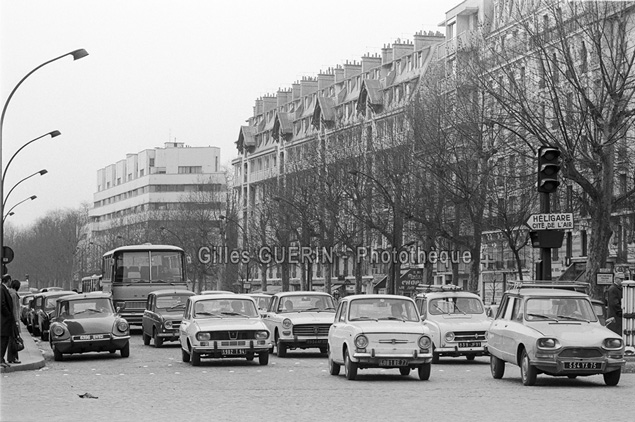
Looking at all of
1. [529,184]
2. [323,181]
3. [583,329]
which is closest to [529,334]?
[583,329]

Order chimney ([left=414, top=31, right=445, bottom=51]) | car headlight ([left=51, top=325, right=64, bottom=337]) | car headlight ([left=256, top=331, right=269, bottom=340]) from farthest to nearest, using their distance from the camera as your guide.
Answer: chimney ([left=414, top=31, right=445, bottom=51]) < car headlight ([left=51, top=325, right=64, bottom=337]) < car headlight ([left=256, top=331, right=269, bottom=340])

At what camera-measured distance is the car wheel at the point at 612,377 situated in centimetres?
Result: 2074

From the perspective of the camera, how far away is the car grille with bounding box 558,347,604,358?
806 inches

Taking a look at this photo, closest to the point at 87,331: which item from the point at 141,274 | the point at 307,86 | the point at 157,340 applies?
the point at 157,340

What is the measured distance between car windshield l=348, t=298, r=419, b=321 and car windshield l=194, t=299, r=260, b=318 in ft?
17.3

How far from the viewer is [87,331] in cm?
3017

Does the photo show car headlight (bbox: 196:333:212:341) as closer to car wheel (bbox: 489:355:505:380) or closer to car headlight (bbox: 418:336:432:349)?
car headlight (bbox: 418:336:432:349)

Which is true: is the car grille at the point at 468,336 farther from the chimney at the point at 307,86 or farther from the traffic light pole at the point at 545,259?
the chimney at the point at 307,86

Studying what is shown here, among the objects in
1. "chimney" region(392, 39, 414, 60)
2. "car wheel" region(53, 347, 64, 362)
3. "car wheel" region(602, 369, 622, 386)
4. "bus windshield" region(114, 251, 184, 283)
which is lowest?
"car wheel" region(53, 347, 64, 362)

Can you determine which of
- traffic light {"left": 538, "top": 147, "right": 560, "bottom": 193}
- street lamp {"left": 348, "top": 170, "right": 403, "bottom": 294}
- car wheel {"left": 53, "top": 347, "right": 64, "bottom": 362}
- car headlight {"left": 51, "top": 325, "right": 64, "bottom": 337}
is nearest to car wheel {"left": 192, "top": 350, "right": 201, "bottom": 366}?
car headlight {"left": 51, "top": 325, "right": 64, "bottom": 337}

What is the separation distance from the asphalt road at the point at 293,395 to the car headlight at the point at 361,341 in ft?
2.12

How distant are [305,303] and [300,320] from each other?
1357 mm

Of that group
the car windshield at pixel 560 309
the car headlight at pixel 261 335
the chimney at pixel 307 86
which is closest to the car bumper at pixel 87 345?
the car headlight at pixel 261 335

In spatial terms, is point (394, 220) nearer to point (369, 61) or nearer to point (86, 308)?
point (86, 308)
